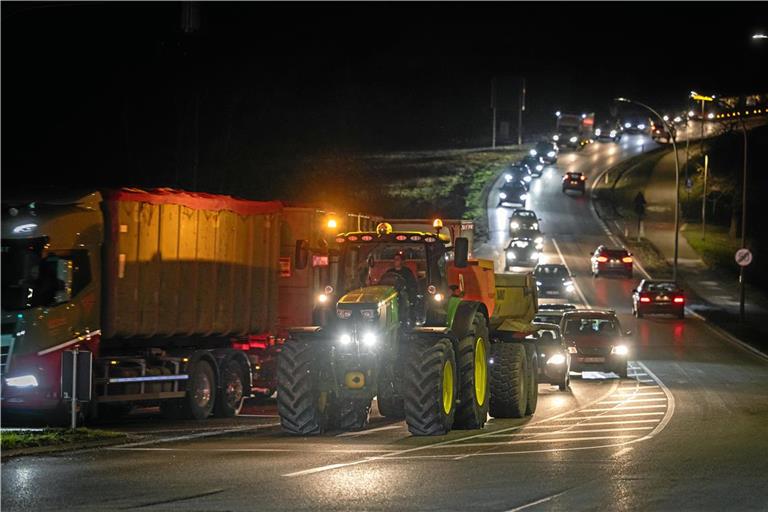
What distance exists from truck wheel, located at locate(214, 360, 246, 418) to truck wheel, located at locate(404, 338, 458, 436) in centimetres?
550

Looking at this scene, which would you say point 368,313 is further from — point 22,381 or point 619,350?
point 619,350

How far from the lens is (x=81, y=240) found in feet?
71.7

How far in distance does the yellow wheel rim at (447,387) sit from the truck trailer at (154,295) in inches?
82.2

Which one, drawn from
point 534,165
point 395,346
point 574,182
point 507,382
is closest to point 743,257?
point 507,382

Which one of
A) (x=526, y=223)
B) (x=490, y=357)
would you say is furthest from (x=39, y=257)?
(x=526, y=223)

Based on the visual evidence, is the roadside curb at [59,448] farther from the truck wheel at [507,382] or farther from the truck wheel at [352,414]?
the truck wheel at [507,382]

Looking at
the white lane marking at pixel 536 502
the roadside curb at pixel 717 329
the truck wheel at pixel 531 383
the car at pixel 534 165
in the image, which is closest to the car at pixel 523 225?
the roadside curb at pixel 717 329

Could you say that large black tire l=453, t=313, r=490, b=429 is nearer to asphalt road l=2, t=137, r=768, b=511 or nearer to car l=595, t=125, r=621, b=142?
asphalt road l=2, t=137, r=768, b=511

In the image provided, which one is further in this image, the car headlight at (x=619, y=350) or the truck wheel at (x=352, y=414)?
the car headlight at (x=619, y=350)

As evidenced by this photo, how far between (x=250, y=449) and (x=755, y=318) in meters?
42.8

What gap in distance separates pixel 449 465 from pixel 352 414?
577 centimetres

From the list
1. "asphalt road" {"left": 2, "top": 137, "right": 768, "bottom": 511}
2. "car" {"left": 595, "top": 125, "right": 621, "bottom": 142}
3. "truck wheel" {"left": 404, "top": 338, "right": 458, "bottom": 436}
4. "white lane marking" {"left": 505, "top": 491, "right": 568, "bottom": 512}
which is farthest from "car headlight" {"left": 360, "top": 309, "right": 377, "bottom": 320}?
"car" {"left": 595, "top": 125, "right": 621, "bottom": 142}

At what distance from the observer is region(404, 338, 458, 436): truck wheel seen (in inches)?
787

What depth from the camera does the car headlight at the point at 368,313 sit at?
19.9 meters
